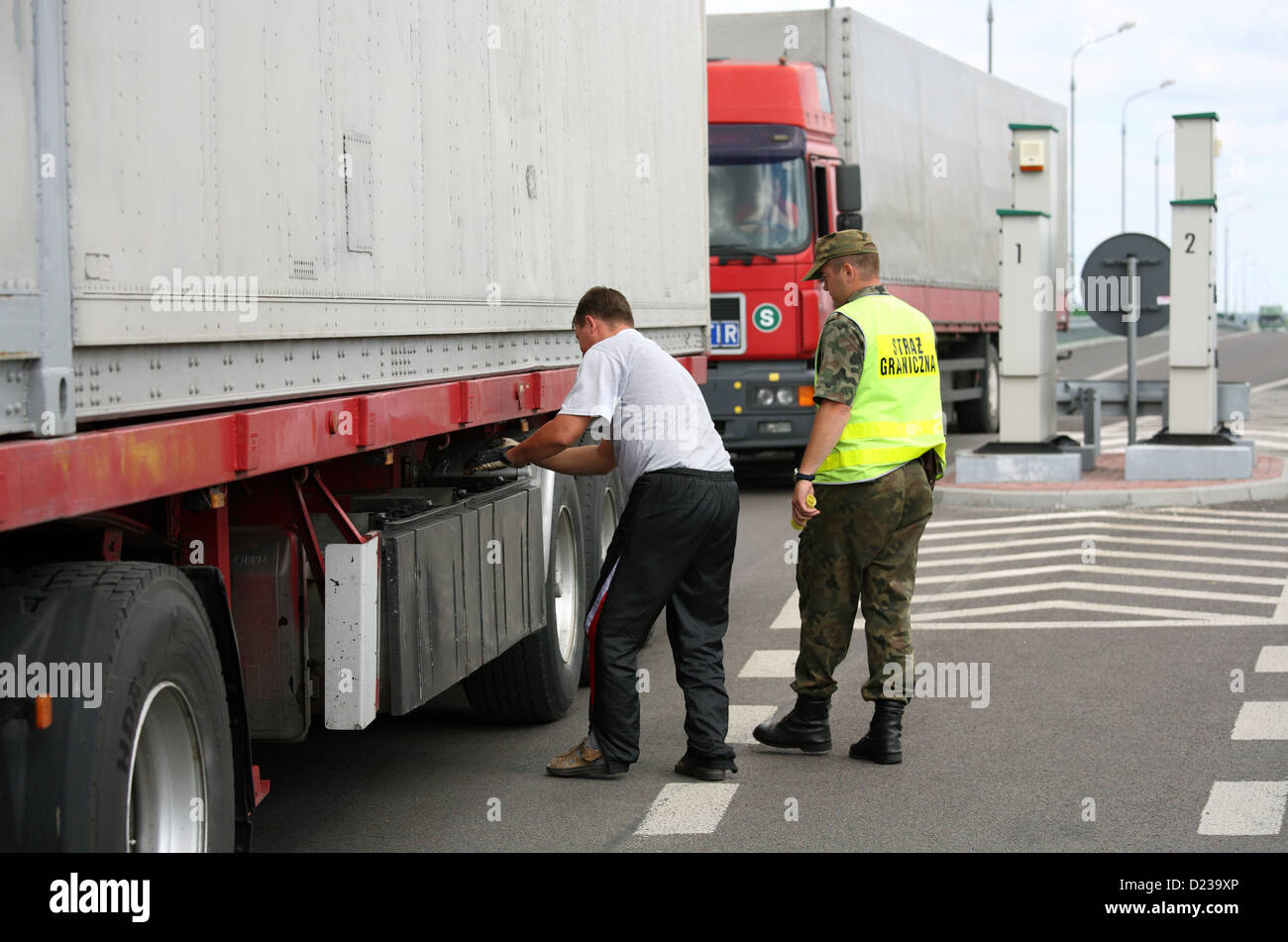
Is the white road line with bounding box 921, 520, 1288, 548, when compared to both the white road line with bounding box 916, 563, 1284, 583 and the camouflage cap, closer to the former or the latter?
the white road line with bounding box 916, 563, 1284, 583

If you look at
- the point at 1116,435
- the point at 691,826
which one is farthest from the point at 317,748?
the point at 1116,435

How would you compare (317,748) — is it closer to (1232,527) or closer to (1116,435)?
(1232,527)

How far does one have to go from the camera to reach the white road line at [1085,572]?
11.1 meters

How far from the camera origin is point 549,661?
7426 mm

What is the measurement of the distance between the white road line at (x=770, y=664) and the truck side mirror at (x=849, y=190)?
804 cm

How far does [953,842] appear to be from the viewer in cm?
566

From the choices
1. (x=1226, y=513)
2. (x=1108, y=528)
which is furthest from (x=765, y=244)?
(x=1226, y=513)

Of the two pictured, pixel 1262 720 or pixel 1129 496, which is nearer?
pixel 1262 720

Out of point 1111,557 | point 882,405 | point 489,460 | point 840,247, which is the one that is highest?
point 840,247

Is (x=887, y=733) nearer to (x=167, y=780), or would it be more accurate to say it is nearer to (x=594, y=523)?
(x=594, y=523)

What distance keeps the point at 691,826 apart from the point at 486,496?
4.70 ft

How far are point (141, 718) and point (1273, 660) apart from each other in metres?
6.39

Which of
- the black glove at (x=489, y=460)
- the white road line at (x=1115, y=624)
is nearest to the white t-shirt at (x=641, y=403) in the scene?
the black glove at (x=489, y=460)

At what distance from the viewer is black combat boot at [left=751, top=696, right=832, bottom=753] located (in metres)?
6.98
